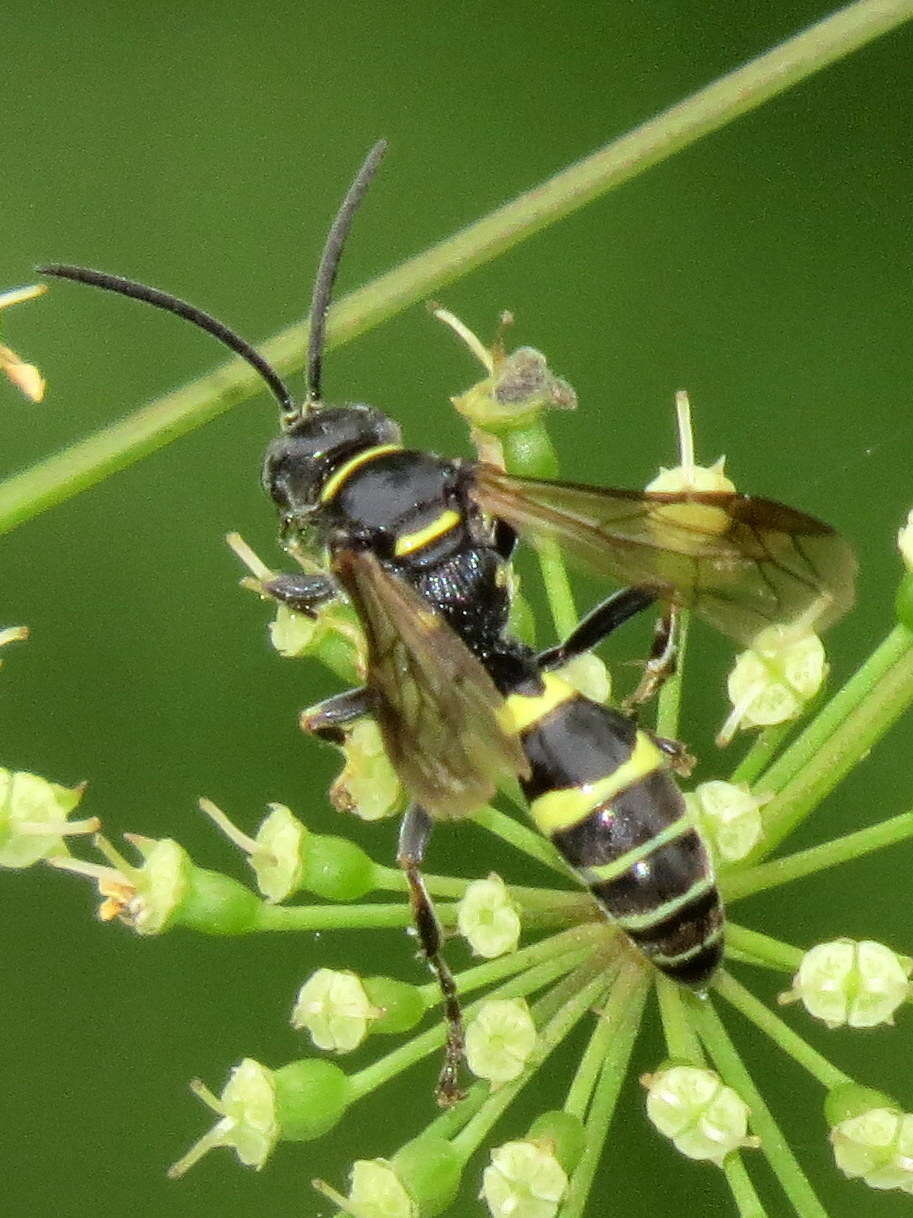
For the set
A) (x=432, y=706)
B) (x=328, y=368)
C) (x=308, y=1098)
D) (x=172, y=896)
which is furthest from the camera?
(x=328, y=368)

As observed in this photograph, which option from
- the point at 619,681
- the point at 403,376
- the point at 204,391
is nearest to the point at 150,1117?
the point at 619,681

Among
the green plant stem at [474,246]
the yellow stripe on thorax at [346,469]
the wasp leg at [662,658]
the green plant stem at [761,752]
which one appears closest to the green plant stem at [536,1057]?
the green plant stem at [761,752]

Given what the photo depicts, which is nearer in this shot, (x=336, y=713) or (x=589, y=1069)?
(x=589, y=1069)

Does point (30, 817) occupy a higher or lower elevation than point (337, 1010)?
higher

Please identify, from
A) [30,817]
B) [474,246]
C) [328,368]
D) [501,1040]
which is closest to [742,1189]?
[501,1040]

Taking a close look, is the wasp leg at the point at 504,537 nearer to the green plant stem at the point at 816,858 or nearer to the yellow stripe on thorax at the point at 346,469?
the yellow stripe on thorax at the point at 346,469

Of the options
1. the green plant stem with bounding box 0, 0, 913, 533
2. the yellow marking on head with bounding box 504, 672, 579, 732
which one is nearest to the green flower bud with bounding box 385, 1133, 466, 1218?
the yellow marking on head with bounding box 504, 672, 579, 732

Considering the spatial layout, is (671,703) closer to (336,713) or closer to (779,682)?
(779,682)

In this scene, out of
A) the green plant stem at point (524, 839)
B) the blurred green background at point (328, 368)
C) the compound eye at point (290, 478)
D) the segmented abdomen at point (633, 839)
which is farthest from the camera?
the blurred green background at point (328, 368)
